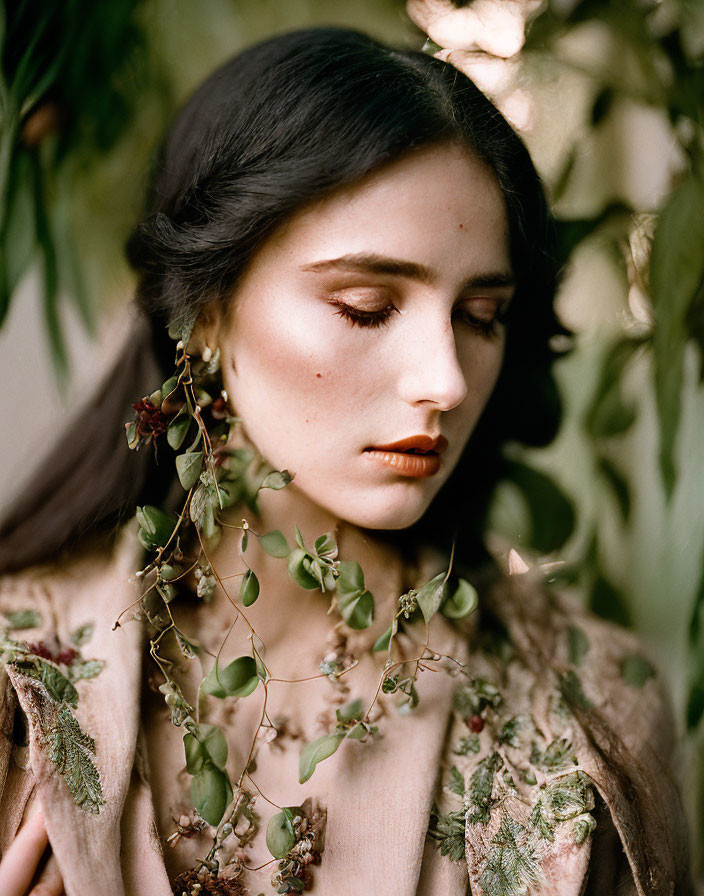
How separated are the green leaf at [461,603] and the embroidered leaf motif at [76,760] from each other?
47cm

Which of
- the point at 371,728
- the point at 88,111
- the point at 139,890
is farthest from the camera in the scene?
the point at 88,111

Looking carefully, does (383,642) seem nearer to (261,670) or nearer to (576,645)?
(261,670)

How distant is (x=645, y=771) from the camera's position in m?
1.21

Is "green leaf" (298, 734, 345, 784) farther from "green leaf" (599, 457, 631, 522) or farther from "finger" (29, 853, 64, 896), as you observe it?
"green leaf" (599, 457, 631, 522)

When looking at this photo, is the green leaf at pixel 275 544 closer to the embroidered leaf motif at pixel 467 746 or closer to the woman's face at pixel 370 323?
the woman's face at pixel 370 323

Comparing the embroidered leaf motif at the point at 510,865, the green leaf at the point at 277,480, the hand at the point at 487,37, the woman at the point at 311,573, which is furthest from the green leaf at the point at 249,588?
the hand at the point at 487,37

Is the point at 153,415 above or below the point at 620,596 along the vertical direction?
above

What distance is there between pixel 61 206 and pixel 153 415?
0.38 m

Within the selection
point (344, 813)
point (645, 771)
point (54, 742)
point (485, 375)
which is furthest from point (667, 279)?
point (54, 742)

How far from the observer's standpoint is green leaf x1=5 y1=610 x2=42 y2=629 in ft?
3.70

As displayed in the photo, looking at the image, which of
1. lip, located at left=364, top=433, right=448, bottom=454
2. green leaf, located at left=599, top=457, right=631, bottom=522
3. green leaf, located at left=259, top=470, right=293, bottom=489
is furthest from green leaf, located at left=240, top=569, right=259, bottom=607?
green leaf, located at left=599, top=457, right=631, bottom=522

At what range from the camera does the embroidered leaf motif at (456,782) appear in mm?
1167

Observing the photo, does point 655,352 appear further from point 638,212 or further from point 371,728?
point 371,728

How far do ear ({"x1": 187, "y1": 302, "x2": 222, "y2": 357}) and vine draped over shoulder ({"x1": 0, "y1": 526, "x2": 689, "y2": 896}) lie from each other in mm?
255
